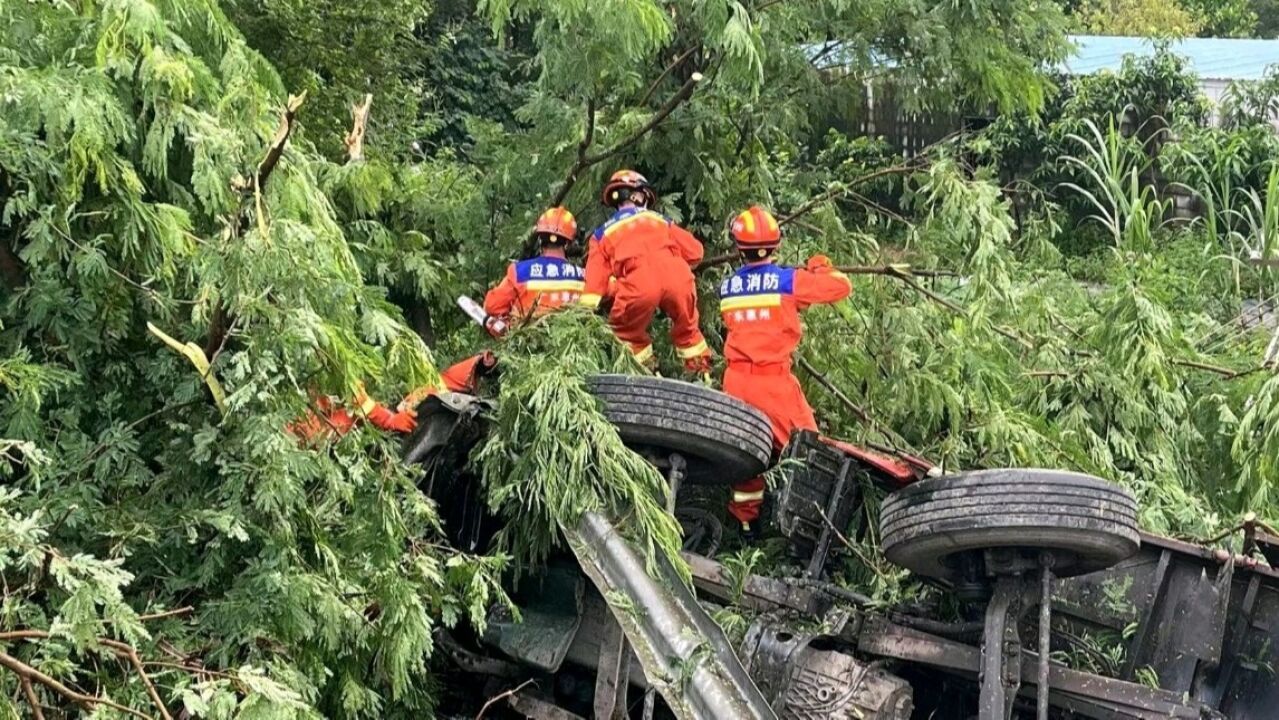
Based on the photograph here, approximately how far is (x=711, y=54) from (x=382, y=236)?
5.09ft

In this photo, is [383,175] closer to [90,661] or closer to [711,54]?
[711,54]

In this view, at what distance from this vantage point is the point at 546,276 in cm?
513

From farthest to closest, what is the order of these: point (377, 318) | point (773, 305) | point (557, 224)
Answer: point (557, 224) < point (773, 305) < point (377, 318)

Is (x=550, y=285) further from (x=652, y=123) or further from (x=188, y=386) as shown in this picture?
(x=188, y=386)

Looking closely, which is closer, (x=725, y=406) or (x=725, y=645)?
(x=725, y=645)

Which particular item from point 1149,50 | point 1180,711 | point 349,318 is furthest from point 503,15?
point 1149,50

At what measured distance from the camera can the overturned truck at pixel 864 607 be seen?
3254 millimetres

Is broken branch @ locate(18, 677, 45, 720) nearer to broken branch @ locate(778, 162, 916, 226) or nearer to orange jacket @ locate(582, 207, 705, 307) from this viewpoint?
orange jacket @ locate(582, 207, 705, 307)

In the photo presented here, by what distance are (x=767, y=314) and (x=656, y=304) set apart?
1.43ft

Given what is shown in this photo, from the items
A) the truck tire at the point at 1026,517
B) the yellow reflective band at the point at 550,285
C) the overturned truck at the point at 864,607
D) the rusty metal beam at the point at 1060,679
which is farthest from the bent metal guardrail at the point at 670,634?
the yellow reflective band at the point at 550,285

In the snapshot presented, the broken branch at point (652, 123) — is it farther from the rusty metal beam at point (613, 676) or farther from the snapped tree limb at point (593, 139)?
the rusty metal beam at point (613, 676)

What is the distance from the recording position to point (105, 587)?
2.75 metres

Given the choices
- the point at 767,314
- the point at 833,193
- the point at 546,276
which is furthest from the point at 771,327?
the point at 833,193

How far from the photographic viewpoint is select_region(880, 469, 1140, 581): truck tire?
321 cm
